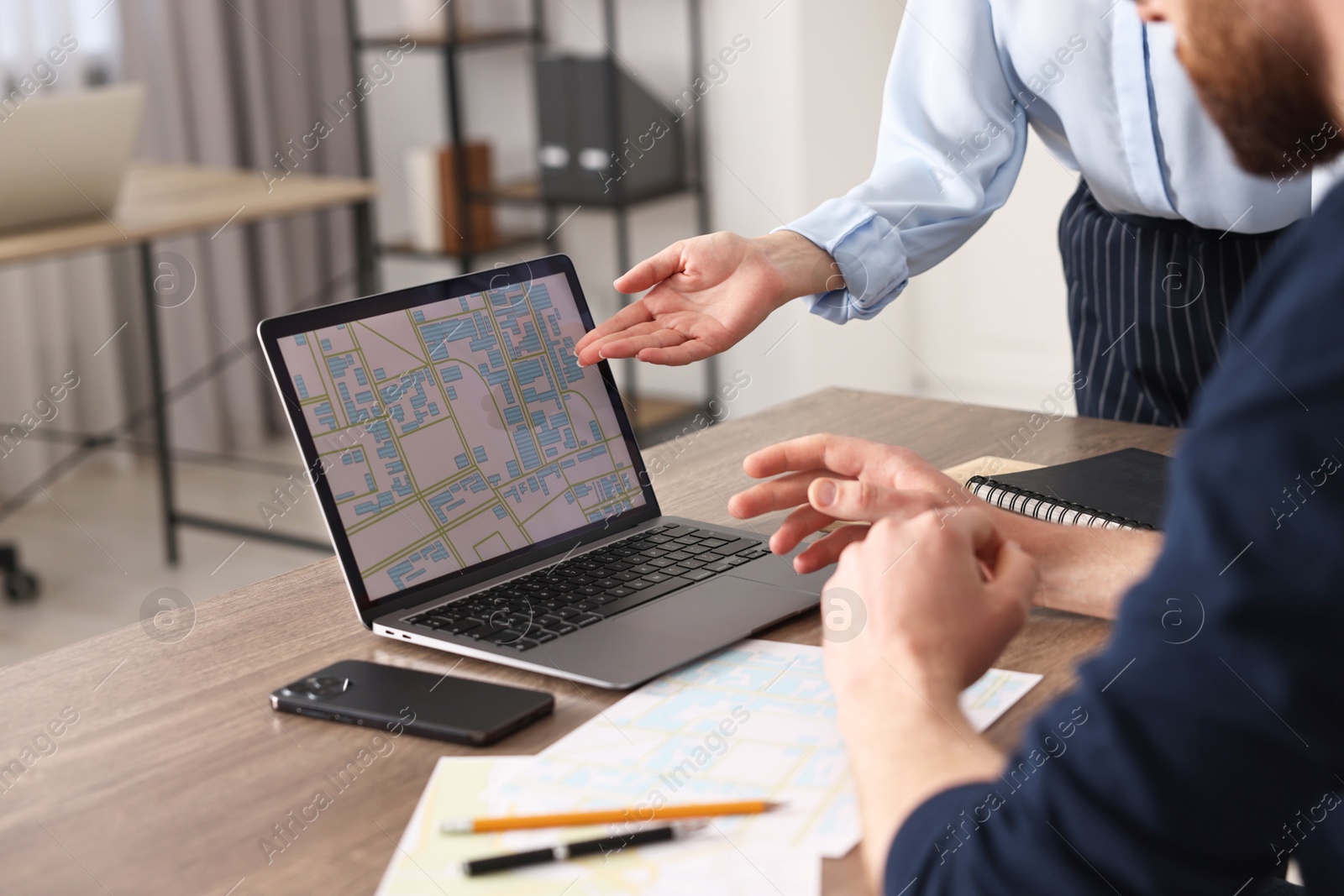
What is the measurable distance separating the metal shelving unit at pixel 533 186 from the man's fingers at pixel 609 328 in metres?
2.29

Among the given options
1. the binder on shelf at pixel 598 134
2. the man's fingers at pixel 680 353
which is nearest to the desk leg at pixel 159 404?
the binder on shelf at pixel 598 134

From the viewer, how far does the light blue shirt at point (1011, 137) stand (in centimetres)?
133

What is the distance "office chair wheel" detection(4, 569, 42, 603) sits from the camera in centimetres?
298

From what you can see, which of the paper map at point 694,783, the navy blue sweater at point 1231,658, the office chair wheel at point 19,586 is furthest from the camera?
the office chair wheel at point 19,586

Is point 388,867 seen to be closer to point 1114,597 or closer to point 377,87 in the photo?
point 1114,597

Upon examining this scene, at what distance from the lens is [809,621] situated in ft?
3.09

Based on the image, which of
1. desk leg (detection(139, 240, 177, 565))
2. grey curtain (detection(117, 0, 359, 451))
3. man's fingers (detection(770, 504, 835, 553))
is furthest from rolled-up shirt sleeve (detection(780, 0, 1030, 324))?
grey curtain (detection(117, 0, 359, 451))

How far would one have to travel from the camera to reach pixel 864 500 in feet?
2.92

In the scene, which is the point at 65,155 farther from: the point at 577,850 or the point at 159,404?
the point at 577,850

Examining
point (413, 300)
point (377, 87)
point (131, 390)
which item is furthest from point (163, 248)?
point (413, 300)

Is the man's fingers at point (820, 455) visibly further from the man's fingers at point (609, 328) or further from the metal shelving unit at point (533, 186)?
the metal shelving unit at point (533, 186)

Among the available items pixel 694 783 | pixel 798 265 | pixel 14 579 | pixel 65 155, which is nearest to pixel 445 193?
pixel 65 155

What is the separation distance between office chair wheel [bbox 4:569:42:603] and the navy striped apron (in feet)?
7.82

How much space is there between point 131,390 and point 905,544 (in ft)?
12.0
